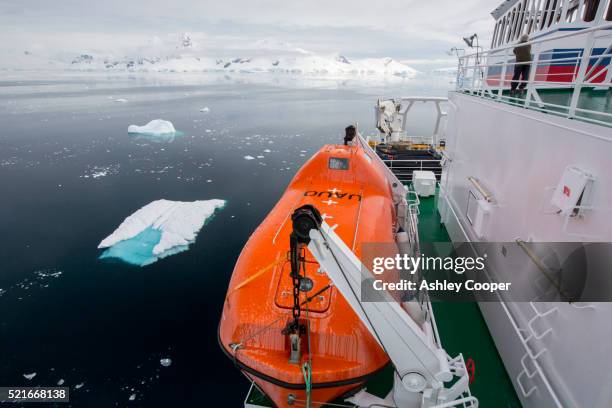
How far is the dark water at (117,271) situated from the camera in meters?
5.43

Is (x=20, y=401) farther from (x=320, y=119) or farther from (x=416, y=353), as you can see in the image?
(x=320, y=119)

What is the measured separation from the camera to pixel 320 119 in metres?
31.9

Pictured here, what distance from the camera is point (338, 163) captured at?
21.4 ft

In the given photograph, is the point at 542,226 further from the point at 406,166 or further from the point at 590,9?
the point at 406,166

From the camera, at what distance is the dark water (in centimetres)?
543

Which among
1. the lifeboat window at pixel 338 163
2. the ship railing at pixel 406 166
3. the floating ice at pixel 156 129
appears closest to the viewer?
the lifeboat window at pixel 338 163

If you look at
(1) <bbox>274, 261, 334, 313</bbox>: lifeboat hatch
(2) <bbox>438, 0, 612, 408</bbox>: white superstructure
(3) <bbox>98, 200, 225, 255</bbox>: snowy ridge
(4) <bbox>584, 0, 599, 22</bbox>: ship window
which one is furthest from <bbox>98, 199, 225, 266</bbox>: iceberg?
(4) <bbox>584, 0, 599, 22</bbox>: ship window

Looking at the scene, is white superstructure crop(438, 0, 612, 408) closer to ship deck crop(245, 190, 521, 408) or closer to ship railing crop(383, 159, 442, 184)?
ship deck crop(245, 190, 521, 408)

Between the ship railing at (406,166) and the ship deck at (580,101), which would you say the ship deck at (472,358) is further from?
the ship railing at (406,166)

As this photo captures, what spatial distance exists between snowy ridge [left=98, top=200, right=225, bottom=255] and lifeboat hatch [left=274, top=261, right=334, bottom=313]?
19.6 feet

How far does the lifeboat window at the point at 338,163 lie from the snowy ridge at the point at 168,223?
495 cm

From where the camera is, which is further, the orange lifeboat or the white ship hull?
the orange lifeboat

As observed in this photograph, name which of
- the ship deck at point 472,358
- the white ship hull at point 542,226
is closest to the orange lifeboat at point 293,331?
the ship deck at point 472,358

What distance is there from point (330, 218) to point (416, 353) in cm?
239
